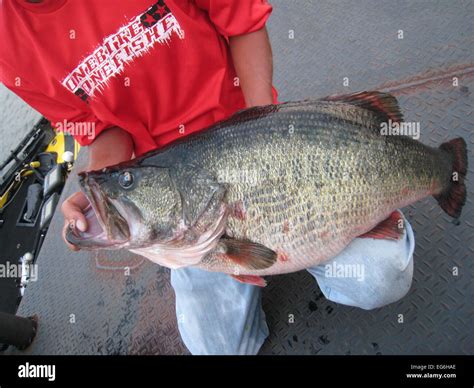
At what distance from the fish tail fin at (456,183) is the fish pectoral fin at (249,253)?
84cm

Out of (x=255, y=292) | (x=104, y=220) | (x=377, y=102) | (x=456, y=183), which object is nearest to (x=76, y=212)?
(x=104, y=220)

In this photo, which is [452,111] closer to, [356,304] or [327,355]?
[356,304]

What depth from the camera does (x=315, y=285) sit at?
7.97 ft

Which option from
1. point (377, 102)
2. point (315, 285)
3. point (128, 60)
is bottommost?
point (315, 285)

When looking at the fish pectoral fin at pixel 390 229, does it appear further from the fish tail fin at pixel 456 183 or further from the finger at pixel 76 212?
the finger at pixel 76 212

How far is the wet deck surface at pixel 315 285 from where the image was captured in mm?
2156

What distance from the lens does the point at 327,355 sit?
2182 mm

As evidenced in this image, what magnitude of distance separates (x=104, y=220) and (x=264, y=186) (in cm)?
66

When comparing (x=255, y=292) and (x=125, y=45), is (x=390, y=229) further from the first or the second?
(x=125, y=45)

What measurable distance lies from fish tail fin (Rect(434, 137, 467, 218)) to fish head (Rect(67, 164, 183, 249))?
121cm

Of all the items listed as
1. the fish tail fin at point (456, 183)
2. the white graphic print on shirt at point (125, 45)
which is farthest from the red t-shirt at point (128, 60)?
the fish tail fin at point (456, 183)

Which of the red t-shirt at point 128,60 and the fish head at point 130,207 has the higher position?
the red t-shirt at point 128,60
